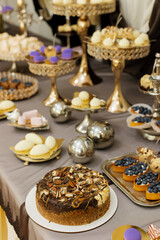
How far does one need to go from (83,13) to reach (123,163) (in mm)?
841

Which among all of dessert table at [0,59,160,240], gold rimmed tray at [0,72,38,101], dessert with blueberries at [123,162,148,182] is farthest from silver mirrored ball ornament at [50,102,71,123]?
dessert with blueberries at [123,162,148,182]

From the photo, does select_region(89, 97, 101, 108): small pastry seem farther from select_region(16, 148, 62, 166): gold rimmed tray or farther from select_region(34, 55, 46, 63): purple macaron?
select_region(34, 55, 46, 63): purple macaron

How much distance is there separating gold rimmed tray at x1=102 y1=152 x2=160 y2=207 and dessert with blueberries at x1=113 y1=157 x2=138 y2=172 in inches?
0.6

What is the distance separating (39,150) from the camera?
1.10 meters

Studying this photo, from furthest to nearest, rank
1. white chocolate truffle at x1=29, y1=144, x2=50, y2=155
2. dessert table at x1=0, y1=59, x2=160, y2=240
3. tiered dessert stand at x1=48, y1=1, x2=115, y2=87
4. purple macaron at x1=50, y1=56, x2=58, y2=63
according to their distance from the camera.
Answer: tiered dessert stand at x1=48, y1=1, x2=115, y2=87
purple macaron at x1=50, y1=56, x2=58, y2=63
white chocolate truffle at x1=29, y1=144, x2=50, y2=155
dessert table at x1=0, y1=59, x2=160, y2=240

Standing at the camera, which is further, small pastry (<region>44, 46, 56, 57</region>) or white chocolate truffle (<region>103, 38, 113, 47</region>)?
small pastry (<region>44, 46, 56, 57</region>)

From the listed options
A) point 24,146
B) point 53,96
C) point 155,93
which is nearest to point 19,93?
point 53,96

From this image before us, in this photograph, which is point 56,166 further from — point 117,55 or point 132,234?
point 117,55

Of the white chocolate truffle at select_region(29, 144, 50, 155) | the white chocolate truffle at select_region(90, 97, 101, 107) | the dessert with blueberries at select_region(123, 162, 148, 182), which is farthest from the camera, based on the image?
the white chocolate truffle at select_region(90, 97, 101, 107)

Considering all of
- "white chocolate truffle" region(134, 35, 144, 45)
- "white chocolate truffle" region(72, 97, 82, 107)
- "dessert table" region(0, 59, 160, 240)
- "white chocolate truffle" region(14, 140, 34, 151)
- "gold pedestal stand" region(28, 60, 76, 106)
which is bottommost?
"dessert table" region(0, 59, 160, 240)

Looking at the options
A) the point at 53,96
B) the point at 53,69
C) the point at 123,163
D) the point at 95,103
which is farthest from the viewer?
the point at 53,96

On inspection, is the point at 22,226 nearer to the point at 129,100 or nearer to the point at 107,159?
the point at 107,159

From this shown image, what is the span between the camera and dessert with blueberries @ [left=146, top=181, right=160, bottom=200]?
91cm

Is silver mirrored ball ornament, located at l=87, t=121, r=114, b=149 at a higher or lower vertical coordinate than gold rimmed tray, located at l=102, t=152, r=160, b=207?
higher
